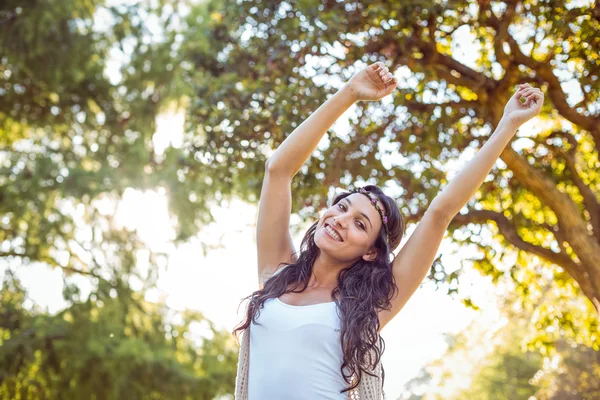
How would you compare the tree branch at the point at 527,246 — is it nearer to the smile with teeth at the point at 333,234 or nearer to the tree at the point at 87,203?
the smile with teeth at the point at 333,234

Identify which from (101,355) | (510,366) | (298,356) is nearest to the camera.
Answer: (298,356)

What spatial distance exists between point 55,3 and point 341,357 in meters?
11.2

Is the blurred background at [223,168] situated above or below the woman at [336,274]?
above

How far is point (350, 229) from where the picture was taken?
2473 millimetres

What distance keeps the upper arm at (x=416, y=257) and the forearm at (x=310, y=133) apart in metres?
0.55

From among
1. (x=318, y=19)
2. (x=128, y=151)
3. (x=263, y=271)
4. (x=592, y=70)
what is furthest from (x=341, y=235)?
(x=128, y=151)

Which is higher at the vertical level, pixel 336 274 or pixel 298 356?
pixel 336 274

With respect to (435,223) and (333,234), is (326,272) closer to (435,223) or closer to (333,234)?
(333,234)

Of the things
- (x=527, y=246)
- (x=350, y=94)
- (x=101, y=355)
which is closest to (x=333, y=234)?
(x=350, y=94)

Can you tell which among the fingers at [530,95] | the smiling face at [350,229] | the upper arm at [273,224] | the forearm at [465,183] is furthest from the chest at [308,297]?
the fingers at [530,95]

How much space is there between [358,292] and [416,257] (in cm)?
24

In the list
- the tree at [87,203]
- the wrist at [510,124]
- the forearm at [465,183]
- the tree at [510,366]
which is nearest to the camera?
the forearm at [465,183]

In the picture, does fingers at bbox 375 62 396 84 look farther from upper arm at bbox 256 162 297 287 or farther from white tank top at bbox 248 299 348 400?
white tank top at bbox 248 299 348 400

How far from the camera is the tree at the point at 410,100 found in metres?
5.87
